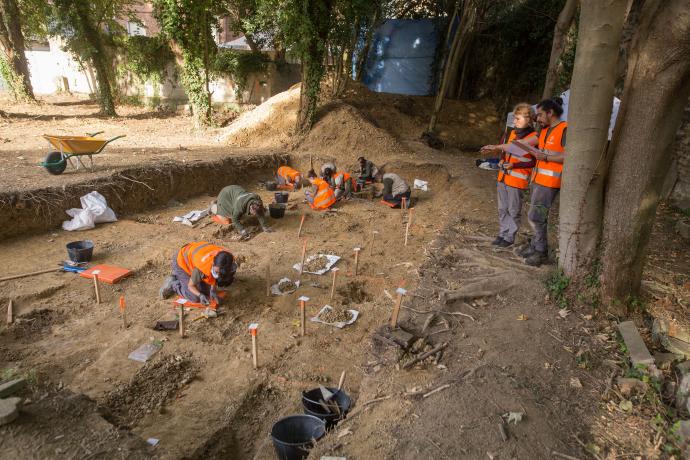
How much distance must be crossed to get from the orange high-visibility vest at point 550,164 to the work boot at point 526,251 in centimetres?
80

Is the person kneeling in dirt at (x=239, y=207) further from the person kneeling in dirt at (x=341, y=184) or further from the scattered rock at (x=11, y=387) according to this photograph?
the scattered rock at (x=11, y=387)

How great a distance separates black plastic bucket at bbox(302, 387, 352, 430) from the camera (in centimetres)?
315

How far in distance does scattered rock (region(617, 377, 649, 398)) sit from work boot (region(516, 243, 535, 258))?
6.49 ft

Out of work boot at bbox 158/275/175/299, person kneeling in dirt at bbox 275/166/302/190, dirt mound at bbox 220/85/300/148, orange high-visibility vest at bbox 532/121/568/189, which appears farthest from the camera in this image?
dirt mound at bbox 220/85/300/148

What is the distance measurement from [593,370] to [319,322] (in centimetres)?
268

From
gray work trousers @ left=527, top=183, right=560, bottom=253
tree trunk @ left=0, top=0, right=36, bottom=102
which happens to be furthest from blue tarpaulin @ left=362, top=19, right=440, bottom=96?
tree trunk @ left=0, top=0, right=36, bottom=102

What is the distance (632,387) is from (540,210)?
2029 mm

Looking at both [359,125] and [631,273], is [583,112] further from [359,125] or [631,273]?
[359,125]

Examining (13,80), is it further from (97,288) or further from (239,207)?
(97,288)

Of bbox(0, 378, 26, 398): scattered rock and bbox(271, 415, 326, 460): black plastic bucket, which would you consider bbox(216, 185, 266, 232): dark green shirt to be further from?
bbox(271, 415, 326, 460): black plastic bucket

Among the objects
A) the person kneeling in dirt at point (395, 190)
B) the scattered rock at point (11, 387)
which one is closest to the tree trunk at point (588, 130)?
the scattered rock at point (11, 387)

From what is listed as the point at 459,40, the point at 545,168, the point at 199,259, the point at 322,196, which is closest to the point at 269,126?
the point at 322,196

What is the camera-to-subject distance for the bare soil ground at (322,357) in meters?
2.59

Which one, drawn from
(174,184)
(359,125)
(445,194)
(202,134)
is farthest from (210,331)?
(202,134)
